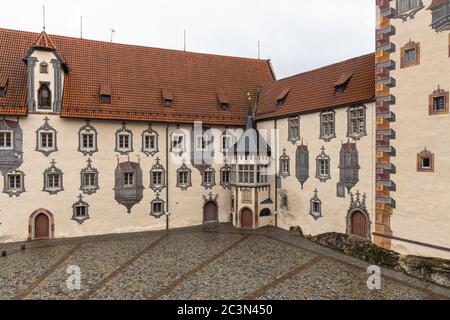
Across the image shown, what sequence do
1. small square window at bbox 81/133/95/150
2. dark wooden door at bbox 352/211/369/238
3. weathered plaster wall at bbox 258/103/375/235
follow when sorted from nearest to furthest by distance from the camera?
weathered plaster wall at bbox 258/103/375/235 → dark wooden door at bbox 352/211/369/238 → small square window at bbox 81/133/95/150

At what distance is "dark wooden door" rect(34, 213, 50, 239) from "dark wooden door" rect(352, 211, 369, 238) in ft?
63.0

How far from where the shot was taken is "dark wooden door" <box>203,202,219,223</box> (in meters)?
24.8

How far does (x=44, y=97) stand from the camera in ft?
66.8

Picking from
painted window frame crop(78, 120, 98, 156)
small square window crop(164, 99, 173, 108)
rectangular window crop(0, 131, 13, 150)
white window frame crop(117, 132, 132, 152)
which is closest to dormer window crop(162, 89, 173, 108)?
small square window crop(164, 99, 173, 108)

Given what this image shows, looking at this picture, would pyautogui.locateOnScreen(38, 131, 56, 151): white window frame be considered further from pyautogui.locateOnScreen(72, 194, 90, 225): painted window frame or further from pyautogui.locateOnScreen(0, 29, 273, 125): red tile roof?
pyautogui.locateOnScreen(72, 194, 90, 225): painted window frame

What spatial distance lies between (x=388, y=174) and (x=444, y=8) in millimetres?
7747

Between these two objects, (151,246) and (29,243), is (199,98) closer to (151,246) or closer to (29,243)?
(151,246)

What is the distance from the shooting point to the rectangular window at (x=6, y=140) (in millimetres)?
19703

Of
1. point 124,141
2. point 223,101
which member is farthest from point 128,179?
point 223,101

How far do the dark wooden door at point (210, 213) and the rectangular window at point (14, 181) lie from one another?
1249cm

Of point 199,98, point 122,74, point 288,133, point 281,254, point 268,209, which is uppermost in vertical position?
point 122,74

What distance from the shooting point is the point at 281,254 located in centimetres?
1792

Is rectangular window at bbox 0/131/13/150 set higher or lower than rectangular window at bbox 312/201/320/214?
higher

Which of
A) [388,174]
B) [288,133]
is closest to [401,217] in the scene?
[388,174]
